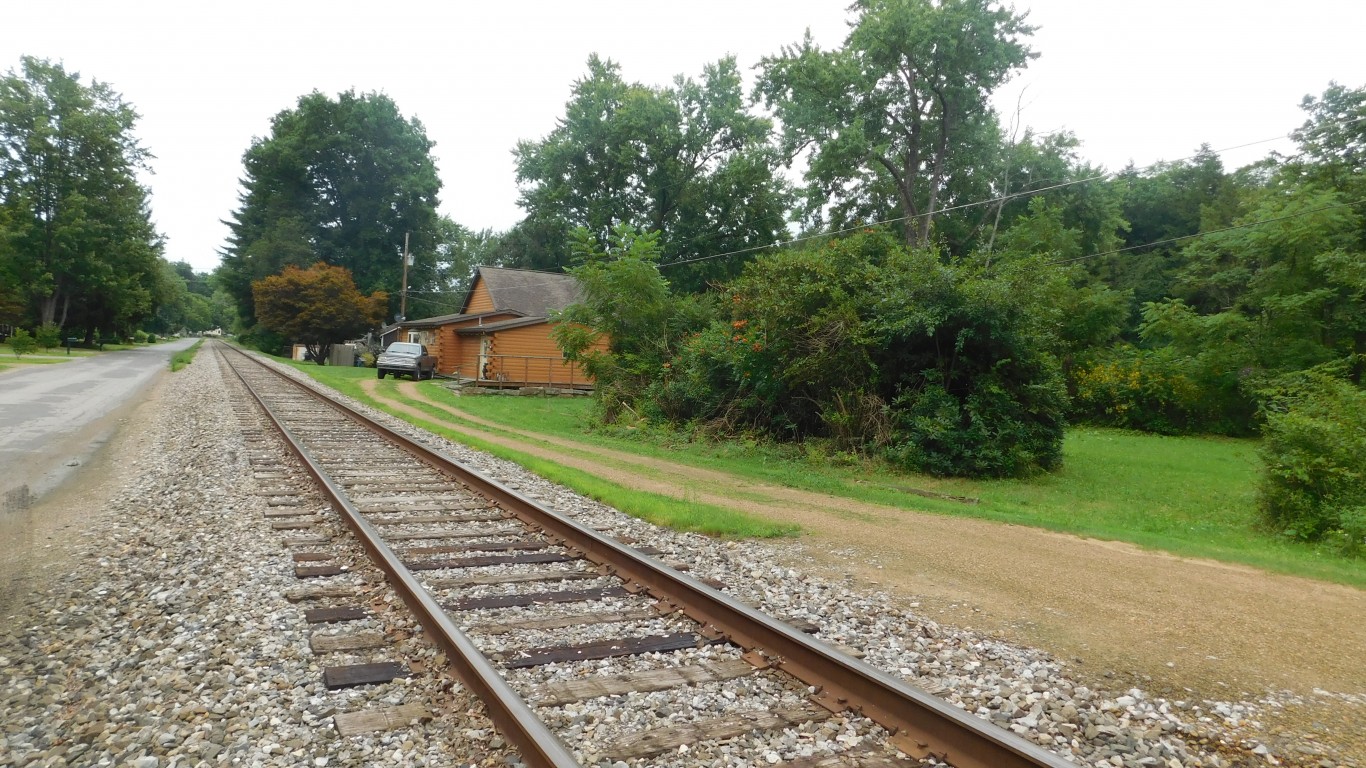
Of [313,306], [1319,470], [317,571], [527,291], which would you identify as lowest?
[317,571]

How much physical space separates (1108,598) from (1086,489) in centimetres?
804

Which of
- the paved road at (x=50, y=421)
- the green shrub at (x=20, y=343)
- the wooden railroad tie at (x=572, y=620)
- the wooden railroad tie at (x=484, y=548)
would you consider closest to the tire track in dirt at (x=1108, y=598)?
the wooden railroad tie at (x=572, y=620)

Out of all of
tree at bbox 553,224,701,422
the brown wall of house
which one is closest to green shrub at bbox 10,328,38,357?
the brown wall of house

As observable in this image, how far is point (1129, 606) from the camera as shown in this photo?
577 centimetres

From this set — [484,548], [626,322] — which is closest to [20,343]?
[626,322]

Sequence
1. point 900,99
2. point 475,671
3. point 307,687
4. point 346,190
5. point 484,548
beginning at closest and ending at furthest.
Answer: point 475,671 < point 307,687 < point 484,548 < point 900,99 < point 346,190

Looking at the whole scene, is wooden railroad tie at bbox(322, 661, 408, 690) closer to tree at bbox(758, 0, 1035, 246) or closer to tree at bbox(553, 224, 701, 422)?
tree at bbox(553, 224, 701, 422)

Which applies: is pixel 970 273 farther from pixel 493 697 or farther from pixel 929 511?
pixel 493 697

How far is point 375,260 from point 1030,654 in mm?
66026

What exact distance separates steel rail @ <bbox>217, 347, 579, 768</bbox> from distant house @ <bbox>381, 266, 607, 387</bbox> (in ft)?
71.0

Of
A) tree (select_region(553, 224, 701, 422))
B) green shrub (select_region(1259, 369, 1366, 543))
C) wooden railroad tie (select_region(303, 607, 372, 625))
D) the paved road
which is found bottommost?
the paved road

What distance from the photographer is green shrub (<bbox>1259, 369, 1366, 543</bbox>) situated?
9.34 meters

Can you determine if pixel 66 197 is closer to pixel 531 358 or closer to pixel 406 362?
pixel 406 362

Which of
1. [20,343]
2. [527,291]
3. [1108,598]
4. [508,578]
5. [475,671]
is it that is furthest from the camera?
[527,291]
